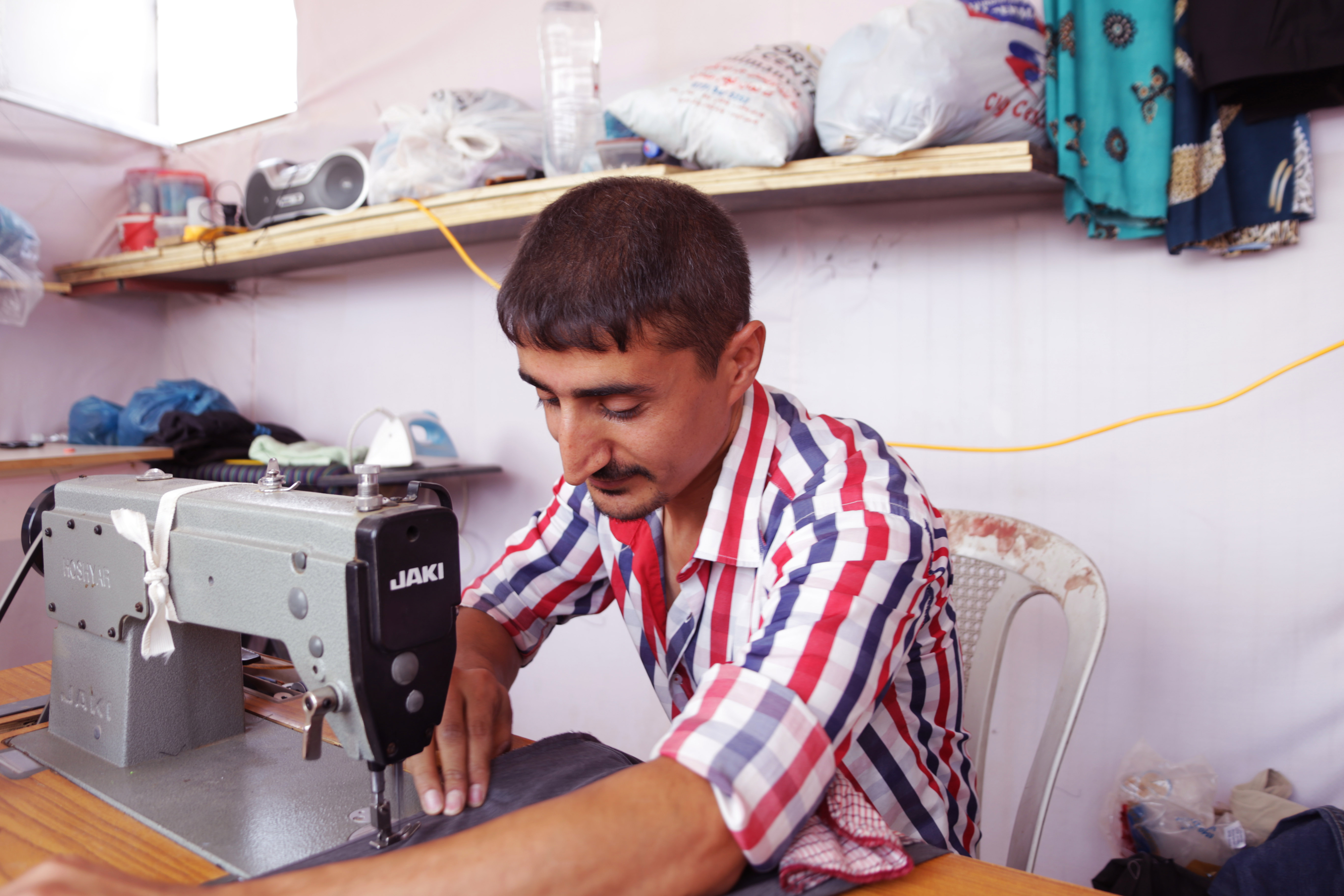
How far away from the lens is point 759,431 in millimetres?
1037

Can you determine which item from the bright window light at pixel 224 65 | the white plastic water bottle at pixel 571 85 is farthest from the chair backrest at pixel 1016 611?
the bright window light at pixel 224 65

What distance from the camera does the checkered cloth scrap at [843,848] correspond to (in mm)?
693

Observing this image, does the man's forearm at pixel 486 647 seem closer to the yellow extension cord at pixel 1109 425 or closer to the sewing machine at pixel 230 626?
the sewing machine at pixel 230 626

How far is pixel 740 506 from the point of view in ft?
3.33

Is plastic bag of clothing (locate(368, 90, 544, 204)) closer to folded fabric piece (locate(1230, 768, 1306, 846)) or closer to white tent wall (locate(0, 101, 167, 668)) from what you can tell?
white tent wall (locate(0, 101, 167, 668))

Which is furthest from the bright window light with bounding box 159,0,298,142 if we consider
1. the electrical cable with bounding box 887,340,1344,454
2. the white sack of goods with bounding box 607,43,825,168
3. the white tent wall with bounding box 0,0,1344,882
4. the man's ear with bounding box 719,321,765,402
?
the man's ear with bounding box 719,321,765,402

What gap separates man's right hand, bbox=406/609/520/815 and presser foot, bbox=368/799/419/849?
0.06 m

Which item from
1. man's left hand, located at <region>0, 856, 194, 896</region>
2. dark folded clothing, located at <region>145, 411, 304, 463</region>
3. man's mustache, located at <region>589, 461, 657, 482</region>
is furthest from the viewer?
dark folded clothing, located at <region>145, 411, 304, 463</region>

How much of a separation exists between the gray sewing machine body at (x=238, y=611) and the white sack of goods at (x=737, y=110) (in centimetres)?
117

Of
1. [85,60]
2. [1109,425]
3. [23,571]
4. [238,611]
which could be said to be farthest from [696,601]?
[85,60]

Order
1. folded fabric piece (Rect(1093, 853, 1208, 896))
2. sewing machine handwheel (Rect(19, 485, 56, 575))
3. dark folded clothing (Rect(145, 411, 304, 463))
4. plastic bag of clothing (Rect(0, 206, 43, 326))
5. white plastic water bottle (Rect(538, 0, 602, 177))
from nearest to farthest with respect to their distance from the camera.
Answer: sewing machine handwheel (Rect(19, 485, 56, 575)), folded fabric piece (Rect(1093, 853, 1208, 896)), white plastic water bottle (Rect(538, 0, 602, 177)), dark folded clothing (Rect(145, 411, 304, 463)), plastic bag of clothing (Rect(0, 206, 43, 326))

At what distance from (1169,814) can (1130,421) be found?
742 mm

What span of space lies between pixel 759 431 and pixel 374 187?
1753 mm

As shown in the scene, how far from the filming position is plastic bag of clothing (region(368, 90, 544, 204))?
2.23 metres
